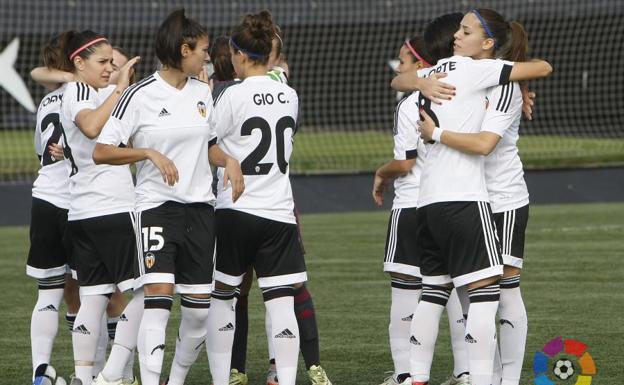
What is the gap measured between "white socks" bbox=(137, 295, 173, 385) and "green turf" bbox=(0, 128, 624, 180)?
45.2 feet

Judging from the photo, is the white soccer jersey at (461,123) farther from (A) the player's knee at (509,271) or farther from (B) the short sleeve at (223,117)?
(B) the short sleeve at (223,117)

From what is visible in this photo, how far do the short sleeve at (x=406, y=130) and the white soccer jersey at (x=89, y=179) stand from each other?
146 centimetres

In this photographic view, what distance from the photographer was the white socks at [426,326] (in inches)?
235

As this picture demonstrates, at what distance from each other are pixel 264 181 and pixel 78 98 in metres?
1.00

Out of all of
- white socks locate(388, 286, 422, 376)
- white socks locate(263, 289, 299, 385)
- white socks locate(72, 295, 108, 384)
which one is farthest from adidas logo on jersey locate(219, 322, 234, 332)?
white socks locate(388, 286, 422, 376)

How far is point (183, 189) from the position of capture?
19.2ft

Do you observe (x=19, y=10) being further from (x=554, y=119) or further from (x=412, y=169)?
(x=412, y=169)

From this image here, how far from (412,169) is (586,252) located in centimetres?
585

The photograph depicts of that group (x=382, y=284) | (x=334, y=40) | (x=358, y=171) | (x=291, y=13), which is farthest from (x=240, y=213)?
(x=334, y=40)

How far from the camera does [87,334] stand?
6.25 m

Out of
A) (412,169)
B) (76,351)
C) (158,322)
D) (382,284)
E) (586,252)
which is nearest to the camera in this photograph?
(158,322)

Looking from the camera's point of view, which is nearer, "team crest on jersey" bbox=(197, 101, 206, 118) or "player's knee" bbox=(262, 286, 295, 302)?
"team crest on jersey" bbox=(197, 101, 206, 118)

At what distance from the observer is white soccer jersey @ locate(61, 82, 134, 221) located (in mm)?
6215

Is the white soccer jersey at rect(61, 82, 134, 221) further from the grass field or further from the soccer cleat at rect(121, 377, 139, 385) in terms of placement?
the grass field
